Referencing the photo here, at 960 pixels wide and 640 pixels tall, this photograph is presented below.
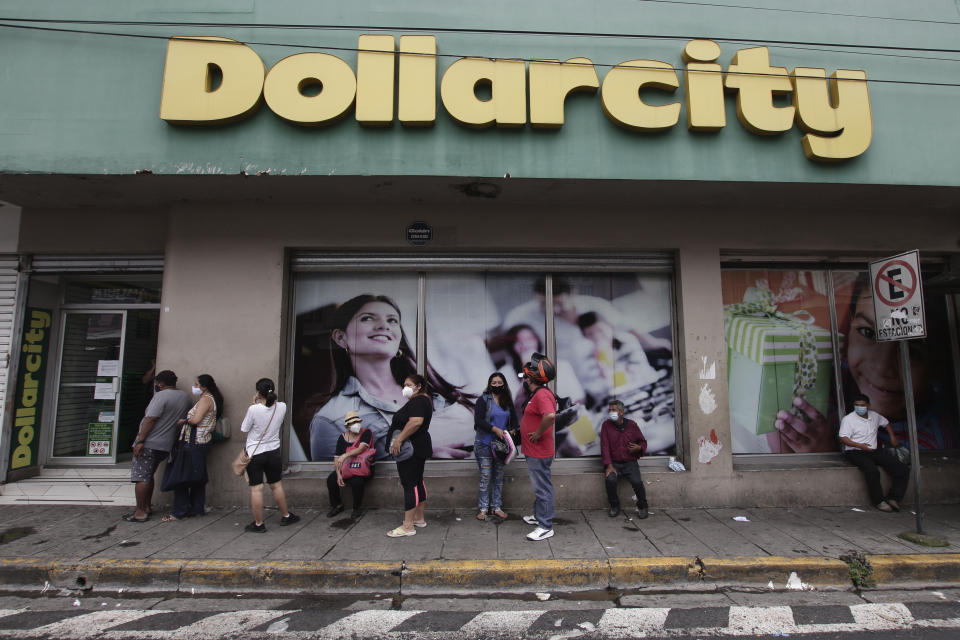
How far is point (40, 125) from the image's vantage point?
5.50 metres

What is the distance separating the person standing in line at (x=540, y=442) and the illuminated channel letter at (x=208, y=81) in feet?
15.5

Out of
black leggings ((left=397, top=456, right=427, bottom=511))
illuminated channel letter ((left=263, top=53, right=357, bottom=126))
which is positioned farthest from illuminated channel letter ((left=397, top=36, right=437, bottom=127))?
black leggings ((left=397, top=456, right=427, bottom=511))

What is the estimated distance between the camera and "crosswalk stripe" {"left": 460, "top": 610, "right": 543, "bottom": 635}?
3.58 meters

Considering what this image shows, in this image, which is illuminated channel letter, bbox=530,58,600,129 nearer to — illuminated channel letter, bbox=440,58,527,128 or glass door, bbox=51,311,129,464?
illuminated channel letter, bbox=440,58,527,128

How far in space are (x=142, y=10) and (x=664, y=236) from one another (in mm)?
7555

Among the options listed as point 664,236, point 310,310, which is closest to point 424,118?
point 310,310

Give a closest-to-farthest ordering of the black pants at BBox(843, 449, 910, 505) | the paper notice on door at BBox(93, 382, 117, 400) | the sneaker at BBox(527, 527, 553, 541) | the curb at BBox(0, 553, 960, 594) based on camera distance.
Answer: the curb at BBox(0, 553, 960, 594) < the sneaker at BBox(527, 527, 553, 541) < the black pants at BBox(843, 449, 910, 505) < the paper notice on door at BBox(93, 382, 117, 400)

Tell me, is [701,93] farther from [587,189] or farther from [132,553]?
[132,553]

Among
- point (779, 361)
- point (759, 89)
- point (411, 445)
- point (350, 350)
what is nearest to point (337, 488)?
point (411, 445)

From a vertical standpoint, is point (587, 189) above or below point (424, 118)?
below

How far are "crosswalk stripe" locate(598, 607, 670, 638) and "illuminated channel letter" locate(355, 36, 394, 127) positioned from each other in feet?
18.3

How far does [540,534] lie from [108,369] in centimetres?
721

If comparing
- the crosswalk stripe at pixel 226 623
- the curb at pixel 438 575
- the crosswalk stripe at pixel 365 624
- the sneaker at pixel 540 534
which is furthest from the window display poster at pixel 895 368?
the crosswalk stripe at pixel 226 623

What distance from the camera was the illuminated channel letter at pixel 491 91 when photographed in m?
5.54
